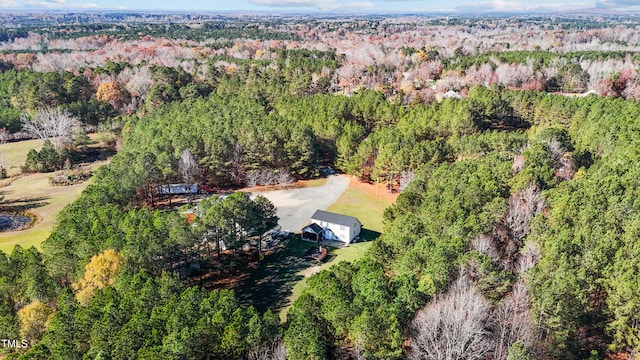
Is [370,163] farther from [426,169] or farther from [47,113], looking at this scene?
[47,113]

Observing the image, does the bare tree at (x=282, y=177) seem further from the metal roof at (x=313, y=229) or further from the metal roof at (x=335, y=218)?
the metal roof at (x=313, y=229)

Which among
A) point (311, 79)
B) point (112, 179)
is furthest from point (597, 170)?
point (311, 79)

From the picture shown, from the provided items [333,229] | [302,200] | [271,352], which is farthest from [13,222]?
[271,352]

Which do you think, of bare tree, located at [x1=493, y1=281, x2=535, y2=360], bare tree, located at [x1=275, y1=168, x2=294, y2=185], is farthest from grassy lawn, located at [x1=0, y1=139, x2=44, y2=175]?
bare tree, located at [x1=493, y1=281, x2=535, y2=360]

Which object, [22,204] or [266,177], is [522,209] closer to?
[266,177]

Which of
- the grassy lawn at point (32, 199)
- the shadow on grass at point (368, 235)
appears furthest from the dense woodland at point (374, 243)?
the shadow on grass at point (368, 235)

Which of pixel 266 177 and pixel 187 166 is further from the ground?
pixel 187 166

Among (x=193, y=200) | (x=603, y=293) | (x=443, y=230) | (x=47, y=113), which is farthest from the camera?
(x=47, y=113)
